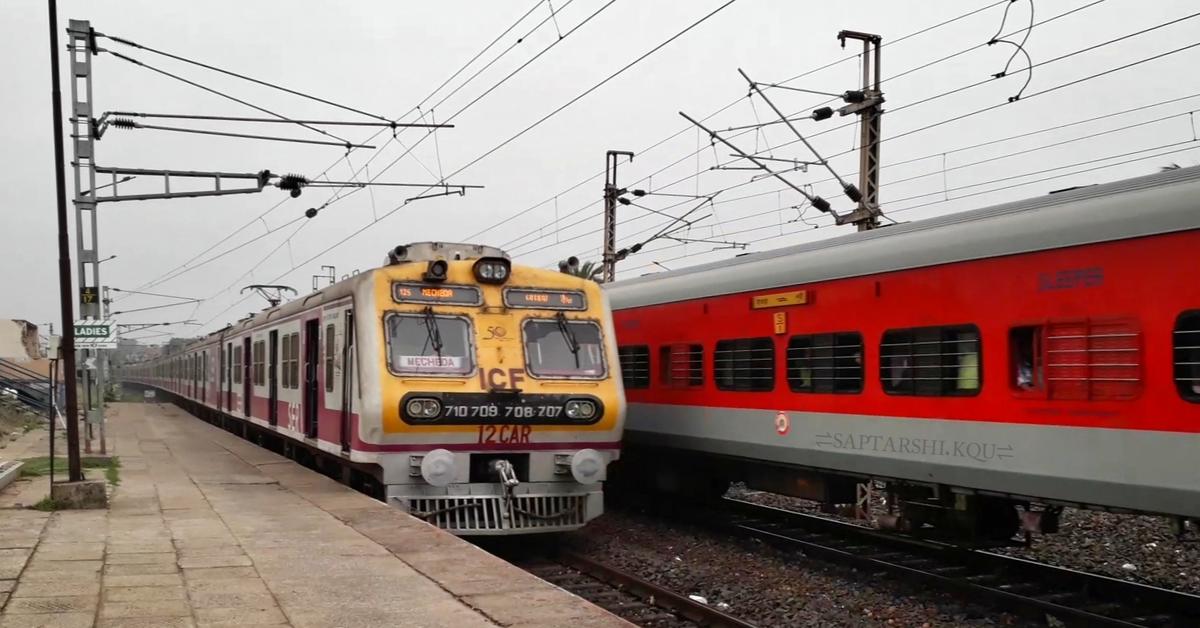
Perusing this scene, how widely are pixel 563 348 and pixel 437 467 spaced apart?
2.02 metres

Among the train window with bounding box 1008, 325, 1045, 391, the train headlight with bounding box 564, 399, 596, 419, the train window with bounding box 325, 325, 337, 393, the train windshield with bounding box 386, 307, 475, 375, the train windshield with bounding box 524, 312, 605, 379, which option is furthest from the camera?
the train window with bounding box 325, 325, 337, 393

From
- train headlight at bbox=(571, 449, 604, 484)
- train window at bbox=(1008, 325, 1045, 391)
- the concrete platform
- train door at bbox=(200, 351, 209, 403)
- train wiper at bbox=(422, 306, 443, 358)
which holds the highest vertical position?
train wiper at bbox=(422, 306, 443, 358)

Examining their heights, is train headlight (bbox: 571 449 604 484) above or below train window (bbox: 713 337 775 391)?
below

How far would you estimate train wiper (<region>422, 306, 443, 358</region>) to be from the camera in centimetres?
1097

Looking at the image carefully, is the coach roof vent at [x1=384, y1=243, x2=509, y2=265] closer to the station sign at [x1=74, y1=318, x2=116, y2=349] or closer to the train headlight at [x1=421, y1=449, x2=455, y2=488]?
the train headlight at [x1=421, y1=449, x2=455, y2=488]

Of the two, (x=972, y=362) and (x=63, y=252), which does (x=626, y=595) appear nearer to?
(x=972, y=362)

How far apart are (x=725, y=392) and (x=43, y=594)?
7.41 m

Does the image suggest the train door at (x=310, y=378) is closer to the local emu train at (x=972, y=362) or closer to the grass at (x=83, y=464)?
the grass at (x=83, y=464)

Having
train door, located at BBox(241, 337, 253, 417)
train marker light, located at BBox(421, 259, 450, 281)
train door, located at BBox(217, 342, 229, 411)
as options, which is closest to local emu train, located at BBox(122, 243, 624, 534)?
train marker light, located at BBox(421, 259, 450, 281)

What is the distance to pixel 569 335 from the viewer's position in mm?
11719

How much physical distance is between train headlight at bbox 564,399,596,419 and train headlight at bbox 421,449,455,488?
1366mm

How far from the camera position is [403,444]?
10.5 meters

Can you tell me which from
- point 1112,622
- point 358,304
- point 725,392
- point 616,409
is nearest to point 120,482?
point 358,304

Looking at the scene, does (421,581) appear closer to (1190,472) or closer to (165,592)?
(165,592)
